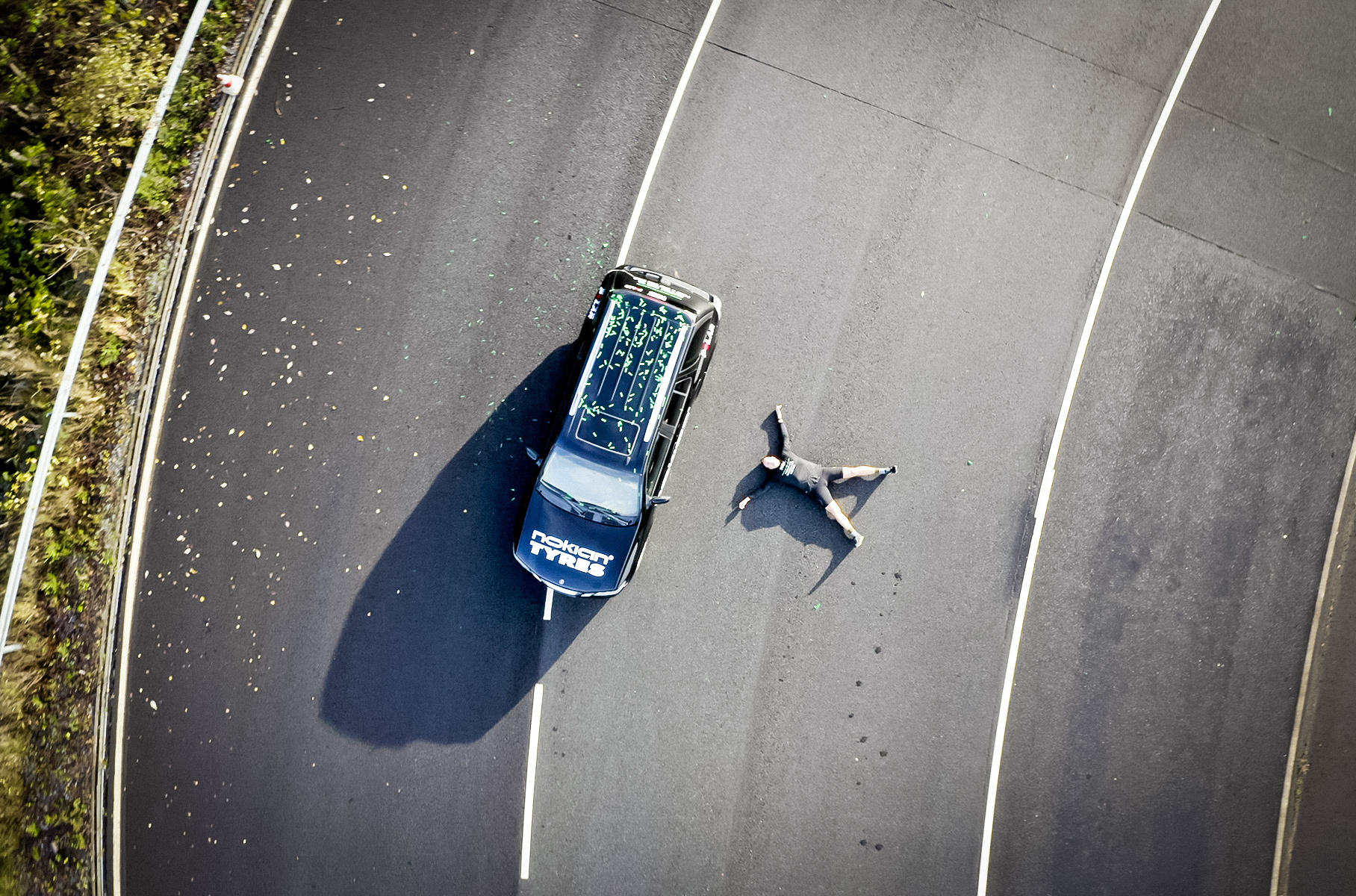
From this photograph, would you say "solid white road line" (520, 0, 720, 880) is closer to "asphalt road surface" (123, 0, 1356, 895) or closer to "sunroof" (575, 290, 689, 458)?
"asphalt road surface" (123, 0, 1356, 895)

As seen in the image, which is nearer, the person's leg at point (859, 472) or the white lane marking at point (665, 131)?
the person's leg at point (859, 472)

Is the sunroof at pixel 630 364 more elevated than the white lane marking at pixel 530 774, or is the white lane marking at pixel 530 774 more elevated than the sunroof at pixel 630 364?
the sunroof at pixel 630 364

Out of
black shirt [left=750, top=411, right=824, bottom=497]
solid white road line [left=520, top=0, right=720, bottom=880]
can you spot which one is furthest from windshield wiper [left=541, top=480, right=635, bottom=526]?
black shirt [left=750, top=411, right=824, bottom=497]

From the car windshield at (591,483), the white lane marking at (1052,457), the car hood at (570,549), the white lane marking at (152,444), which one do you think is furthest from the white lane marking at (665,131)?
the white lane marking at (1052,457)

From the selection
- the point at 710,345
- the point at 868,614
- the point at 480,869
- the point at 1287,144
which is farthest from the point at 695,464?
the point at 1287,144

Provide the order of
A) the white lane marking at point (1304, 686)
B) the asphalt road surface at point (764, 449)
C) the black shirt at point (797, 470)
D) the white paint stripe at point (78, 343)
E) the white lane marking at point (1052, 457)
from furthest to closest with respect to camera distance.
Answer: the white lane marking at point (1304, 686) → the white lane marking at point (1052, 457) → the black shirt at point (797, 470) → the asphalt road surface at point (764, 449) → the white paint stripe at point (78, 343)

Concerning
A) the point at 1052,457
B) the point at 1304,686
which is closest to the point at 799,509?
the point at 1052,457

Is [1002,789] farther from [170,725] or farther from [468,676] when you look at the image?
[170,725]

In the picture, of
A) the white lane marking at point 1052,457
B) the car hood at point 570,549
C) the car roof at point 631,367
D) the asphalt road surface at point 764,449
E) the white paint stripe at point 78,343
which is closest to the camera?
the white paint stripe at point 78,343

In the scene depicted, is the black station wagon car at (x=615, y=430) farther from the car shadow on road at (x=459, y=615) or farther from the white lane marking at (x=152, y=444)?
the white lane marking at (x=152, y=444)
